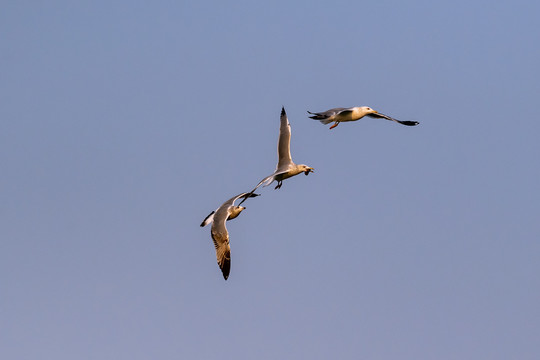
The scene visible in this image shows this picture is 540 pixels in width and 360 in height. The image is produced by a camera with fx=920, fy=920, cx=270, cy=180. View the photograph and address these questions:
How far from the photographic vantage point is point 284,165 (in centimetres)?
3606

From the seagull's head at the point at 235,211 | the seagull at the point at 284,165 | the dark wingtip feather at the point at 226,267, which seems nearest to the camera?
the dark wingtip feather at the point at 226,267

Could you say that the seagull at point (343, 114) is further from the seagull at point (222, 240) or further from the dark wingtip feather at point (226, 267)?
the dark wingtip feather at point (226, 267)

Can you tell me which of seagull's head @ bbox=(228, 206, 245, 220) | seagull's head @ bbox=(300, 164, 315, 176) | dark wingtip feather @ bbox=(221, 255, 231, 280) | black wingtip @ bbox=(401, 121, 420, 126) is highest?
black wingtip @ bbox=(401, 121, 420, 126)

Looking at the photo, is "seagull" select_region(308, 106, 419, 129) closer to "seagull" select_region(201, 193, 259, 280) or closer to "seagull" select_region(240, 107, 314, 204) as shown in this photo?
"seagull" select_region(240, 107, 314, 204)

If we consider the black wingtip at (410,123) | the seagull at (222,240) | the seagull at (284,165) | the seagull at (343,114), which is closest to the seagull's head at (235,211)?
the seagull at (222,240)

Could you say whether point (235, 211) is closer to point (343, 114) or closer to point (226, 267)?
point (226, 267)

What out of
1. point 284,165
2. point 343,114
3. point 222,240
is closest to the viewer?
point 222,240

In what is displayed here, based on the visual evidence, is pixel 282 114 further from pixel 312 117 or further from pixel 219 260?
pixel 219 260

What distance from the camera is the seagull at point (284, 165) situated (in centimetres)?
3472

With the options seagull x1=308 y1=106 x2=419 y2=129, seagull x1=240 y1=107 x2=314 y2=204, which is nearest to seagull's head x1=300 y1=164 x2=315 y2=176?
seagull x1=240 y1=107 x2=314 y2=204

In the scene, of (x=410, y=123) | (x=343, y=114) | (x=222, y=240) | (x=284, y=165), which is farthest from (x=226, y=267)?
(x=410, y=123)

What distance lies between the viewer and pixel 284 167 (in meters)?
35.8

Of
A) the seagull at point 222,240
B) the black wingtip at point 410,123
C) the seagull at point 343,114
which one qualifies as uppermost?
the seagull at point 343,114

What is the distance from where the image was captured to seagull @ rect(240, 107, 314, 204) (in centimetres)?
3472
